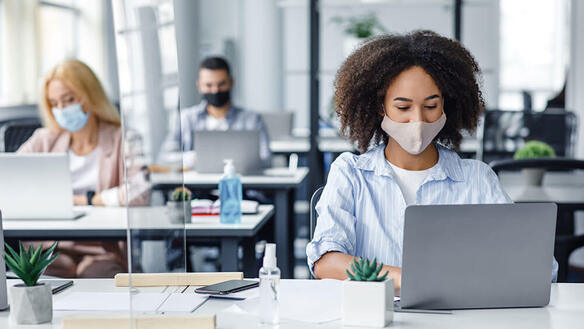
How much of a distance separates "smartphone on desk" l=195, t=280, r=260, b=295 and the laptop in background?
4.09 metres

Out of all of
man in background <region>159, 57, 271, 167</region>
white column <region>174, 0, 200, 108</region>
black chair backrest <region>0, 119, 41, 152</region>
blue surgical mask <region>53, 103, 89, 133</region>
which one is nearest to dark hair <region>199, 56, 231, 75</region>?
man in background <region>159, 57, 271, 167</region>

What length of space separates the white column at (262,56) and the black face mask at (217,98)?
265 centimetres

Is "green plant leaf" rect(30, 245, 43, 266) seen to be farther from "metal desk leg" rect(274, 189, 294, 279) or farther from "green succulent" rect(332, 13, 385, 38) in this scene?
"green succulent" rect(332, 13, 385, 38)

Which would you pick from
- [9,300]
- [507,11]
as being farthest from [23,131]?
[507,11]

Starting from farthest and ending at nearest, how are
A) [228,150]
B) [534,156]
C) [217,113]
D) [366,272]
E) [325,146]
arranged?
1. [325,146]
2. [217,113]
3. [228,150]
4. [534,156]
5. [366,272]

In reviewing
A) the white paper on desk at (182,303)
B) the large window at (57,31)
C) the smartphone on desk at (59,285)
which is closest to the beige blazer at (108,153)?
the smartphone on desk at (59,285)

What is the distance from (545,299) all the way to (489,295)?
12cm

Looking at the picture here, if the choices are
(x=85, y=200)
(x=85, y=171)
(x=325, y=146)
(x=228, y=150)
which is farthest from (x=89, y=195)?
(x=325, y=146)

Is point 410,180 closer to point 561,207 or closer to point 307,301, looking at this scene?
point 307,301

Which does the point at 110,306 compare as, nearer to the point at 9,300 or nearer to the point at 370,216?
the point at 9,300

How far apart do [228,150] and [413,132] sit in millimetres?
1989

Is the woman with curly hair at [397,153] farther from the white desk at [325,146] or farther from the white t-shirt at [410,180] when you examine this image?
the white desk at [325,146]

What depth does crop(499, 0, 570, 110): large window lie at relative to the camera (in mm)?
6114

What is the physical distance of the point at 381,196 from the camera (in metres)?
1.89
